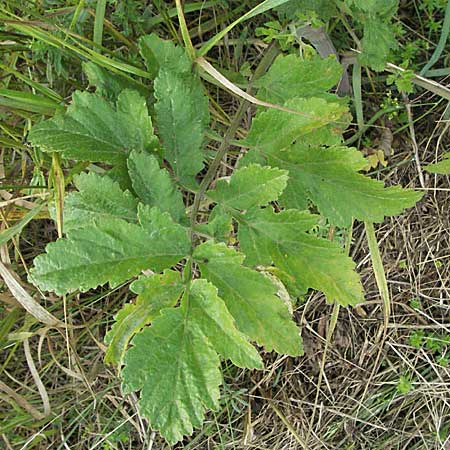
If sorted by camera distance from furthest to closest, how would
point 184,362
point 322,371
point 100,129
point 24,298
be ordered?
1. point 322,371
2. point 24,298
3. point 100,129
4. point 184,362

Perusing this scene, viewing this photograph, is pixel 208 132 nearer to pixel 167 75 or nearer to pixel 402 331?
pixel 167 75

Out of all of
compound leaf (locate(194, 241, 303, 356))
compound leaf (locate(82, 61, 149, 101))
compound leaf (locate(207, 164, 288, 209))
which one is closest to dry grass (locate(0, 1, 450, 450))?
compound leaf (locate(82, 61, 149, 101))

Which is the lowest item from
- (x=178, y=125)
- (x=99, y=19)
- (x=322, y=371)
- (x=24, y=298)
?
(x=322, y=371)

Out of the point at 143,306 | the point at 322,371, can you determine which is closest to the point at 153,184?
the point at 143,306

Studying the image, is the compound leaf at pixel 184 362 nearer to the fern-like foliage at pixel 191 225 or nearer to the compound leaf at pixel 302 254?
the fern-like foliage at pixel 191 225

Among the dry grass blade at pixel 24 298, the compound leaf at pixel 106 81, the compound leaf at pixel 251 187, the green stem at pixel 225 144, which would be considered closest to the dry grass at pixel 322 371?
the dry grass blade at pixel 24 298

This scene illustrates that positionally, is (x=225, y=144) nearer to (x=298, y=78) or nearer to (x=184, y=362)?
(x=298, y=78)
